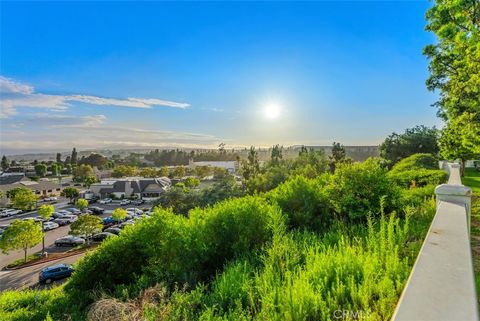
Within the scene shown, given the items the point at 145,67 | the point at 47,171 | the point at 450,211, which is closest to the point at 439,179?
the point at 450,211

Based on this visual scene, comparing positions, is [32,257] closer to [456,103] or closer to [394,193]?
[394,193]

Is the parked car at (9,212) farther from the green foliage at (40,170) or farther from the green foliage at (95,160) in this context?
the green foliage at (95,160)

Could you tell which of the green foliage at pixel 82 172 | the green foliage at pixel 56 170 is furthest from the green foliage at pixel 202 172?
the green foliage at pixel 56 170

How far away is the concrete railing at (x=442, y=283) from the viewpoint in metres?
1.13

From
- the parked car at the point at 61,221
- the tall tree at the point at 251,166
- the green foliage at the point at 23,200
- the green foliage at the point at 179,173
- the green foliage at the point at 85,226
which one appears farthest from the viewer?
the green foliage at the point at 179,173

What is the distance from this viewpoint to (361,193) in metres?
5.86

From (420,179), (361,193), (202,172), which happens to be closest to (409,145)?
(420,179)

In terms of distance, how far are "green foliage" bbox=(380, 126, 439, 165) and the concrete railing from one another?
3010 centimetres

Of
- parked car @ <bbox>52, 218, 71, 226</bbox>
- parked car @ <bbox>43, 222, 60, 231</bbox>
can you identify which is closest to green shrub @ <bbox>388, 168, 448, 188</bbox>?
parked car @ <bbox>43, 222, 60, 231</bbox>

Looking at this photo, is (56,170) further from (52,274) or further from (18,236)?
(52,274)

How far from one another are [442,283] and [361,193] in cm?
477

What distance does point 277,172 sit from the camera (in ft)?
85.6

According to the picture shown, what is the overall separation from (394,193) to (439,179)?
229 inches

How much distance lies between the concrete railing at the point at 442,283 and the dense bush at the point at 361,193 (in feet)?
11.4
